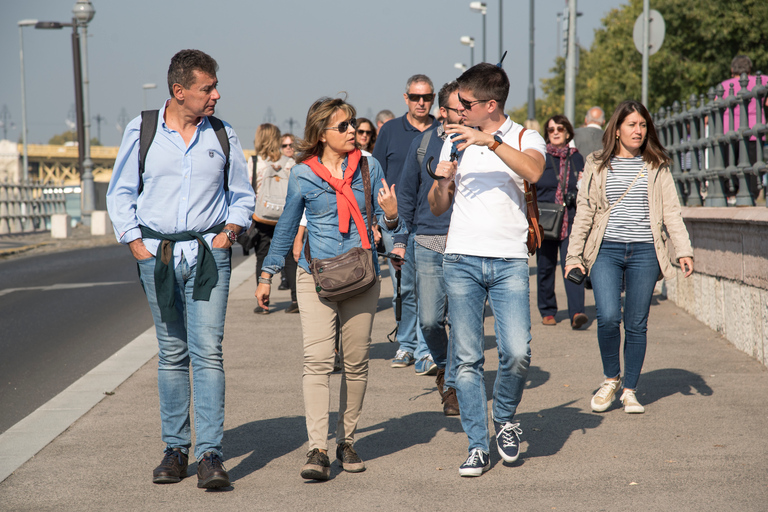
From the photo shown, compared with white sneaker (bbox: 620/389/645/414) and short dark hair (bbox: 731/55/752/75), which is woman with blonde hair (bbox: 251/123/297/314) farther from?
short dark hair (bbox: 731/55/752/75)

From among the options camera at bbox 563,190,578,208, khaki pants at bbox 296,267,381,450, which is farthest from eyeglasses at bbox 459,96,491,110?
camera at bbox 563,190,578,208

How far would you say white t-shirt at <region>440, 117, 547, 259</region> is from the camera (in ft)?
14.5

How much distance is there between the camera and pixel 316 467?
429cm

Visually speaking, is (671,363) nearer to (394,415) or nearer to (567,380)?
(567,380)

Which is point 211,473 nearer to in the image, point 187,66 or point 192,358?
point 192,358

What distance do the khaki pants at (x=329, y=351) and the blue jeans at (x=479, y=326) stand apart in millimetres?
463

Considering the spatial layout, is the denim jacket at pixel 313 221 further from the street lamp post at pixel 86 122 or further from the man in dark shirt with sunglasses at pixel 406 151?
the street lamp post at pixel 86 122

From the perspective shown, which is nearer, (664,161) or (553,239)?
(664,161)

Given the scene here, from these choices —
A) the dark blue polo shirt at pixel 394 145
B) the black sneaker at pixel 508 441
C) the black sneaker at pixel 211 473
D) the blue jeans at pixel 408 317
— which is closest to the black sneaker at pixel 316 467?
the black sneaker at pixel 211 473

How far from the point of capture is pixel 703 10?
3269 centimetres

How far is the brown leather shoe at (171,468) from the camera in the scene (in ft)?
14.2

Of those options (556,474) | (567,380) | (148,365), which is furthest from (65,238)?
(556,474)

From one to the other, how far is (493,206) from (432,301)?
5.02 ft

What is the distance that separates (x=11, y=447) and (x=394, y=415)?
223 centimetres
